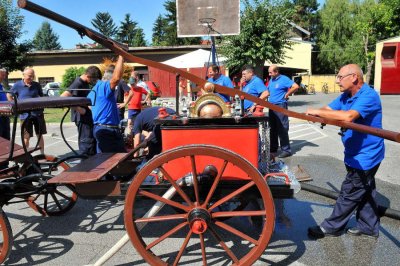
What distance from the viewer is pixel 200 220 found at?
243 centimetres

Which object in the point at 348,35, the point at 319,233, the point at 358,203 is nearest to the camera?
the point at 358,203

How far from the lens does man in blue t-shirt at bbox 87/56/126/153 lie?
4.16 metres

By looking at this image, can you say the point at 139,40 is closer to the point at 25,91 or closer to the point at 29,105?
the point at 25,91

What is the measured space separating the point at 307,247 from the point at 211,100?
1.56m

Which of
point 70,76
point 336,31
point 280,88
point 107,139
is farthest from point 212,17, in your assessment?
point 336,31

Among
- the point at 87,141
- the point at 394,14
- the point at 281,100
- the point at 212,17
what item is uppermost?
the point at 394,14

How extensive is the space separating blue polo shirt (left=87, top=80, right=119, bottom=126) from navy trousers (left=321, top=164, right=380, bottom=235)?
2.66 m

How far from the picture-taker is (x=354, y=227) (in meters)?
3.35

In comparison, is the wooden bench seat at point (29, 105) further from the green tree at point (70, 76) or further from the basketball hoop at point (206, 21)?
the green tree at point (70, 76)

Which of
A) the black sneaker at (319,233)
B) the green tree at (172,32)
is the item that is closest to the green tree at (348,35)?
the green tree at (172,32)

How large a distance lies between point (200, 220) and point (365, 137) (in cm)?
160

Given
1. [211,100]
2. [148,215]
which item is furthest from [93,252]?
[211,100]

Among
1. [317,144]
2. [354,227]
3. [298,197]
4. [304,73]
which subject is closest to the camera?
[354,227]

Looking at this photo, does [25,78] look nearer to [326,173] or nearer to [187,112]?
[187,112]
